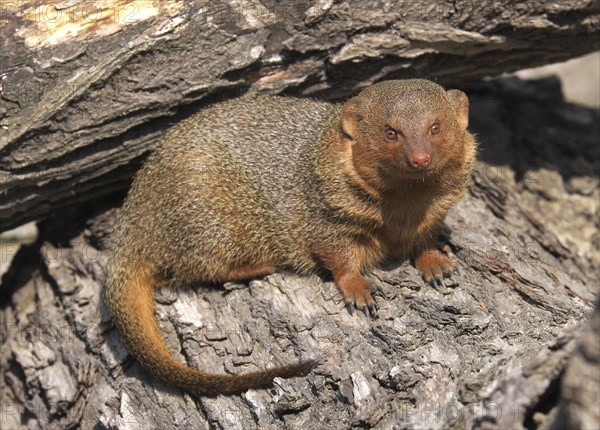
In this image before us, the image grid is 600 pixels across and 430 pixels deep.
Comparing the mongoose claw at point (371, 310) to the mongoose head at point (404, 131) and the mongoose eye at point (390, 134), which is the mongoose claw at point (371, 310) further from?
the mongoose eye at point (390, 134)

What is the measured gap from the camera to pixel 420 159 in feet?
12.3

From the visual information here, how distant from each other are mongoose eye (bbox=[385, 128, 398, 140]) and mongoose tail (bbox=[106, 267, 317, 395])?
4.05 ft

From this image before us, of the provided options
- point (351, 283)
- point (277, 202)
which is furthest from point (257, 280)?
point (351, 283)

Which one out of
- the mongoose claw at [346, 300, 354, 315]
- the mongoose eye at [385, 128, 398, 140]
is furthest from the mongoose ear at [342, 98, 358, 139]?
the mongoose claw at [346, 300, 354, 315]

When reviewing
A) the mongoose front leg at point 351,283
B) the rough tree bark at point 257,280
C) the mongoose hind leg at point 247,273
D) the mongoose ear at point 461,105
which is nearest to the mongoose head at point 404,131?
the mongoose ear at point 461,105

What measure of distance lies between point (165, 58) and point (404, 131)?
153cm

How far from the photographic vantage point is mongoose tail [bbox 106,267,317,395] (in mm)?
A: 3931

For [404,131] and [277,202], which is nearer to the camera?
[404,131]

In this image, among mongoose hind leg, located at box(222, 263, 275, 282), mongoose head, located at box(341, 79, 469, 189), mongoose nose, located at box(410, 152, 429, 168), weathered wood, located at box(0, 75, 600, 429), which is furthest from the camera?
mongoose hind leg, located at box(222, 263, 275, 282)

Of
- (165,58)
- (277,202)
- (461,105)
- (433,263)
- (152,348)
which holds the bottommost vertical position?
(433,263)

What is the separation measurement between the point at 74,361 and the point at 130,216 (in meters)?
0.97

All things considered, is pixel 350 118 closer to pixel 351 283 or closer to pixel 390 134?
pixel 390 134

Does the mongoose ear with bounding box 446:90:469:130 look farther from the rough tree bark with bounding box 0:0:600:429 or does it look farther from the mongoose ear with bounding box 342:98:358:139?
the rough tree bark with bounding box 0:0:600:429

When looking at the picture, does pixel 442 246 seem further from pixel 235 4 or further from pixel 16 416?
pixel 16 416
